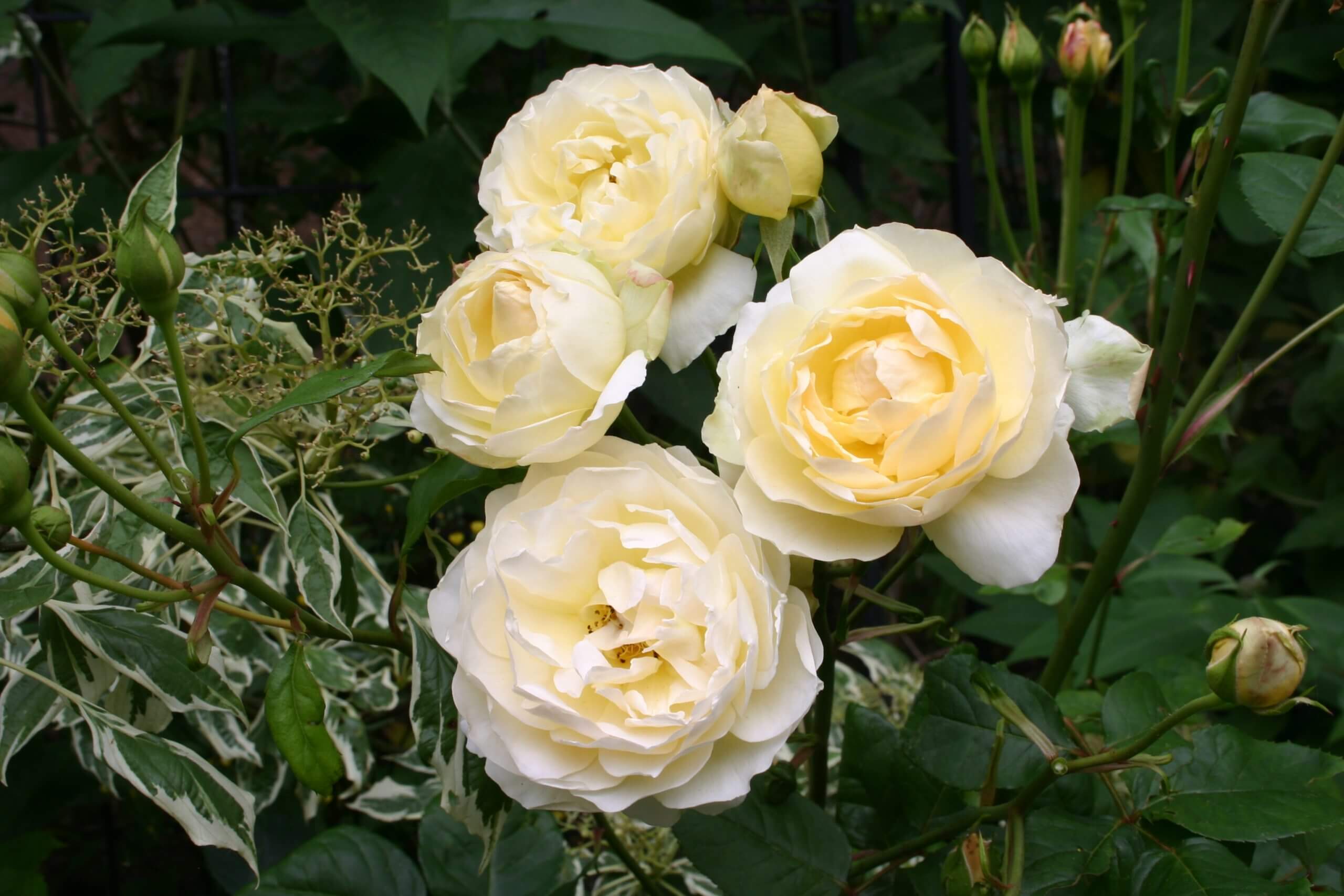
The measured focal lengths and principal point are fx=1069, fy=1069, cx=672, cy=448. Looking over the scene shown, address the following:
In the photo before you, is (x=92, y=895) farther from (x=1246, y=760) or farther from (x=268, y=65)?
(x=1246, y=760)

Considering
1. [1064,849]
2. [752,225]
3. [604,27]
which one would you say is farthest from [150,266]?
[604,27]

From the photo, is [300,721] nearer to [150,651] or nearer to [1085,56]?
[150,651]

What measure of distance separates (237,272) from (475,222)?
48 cm

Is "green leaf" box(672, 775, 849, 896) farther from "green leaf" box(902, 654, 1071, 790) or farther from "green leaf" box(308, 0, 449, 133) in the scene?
"green leaf" box(308, 0, 449, 133)

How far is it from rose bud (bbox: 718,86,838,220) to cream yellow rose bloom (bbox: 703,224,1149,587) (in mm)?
33

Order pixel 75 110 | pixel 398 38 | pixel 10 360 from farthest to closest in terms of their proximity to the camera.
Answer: pixel 75 110 → pixel 398 38 → pixel 10 360

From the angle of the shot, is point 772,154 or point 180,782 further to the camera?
point 180,782

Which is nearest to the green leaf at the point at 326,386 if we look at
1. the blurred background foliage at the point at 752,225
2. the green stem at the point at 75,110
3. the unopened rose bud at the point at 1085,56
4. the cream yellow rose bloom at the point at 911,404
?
the cream yellow rose bloom at the point at 911,404

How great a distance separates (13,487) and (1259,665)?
16.3 inches

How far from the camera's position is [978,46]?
2.19ft

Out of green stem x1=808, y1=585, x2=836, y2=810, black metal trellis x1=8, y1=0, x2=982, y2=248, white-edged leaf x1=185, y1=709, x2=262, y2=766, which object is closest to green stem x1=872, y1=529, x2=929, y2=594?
green stem x1=808, y1=585, x2=836, y2=810

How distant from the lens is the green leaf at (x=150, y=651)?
520 millimetres

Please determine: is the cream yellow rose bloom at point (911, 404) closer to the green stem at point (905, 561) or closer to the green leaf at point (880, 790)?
the green stem at point (905, 561)

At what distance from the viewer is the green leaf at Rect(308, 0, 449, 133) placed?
83 cm
